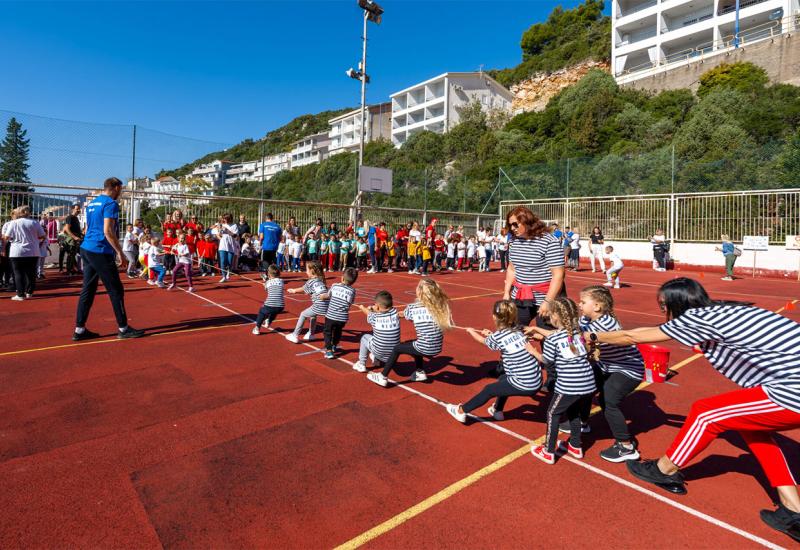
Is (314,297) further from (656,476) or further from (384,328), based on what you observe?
(656,476)

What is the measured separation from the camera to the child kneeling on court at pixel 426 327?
203 inches

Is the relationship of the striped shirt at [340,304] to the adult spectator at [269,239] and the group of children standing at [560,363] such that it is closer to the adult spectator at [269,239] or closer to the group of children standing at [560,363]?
the group of children standing at [560,363]

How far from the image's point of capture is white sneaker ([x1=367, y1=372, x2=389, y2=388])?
201 inches

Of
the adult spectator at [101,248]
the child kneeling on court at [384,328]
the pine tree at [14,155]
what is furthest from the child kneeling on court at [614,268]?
the pine tree at [14,155]

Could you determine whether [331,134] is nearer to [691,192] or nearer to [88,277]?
[691,192]

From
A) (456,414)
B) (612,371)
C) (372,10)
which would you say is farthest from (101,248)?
(372,10)

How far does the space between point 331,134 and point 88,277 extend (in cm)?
8225

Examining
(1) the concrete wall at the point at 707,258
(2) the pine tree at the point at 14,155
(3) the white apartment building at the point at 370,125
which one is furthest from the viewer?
(3) the white apartment building at the point at 370,125

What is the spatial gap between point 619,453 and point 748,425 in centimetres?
100

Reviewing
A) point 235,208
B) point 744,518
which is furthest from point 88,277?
point 235,208

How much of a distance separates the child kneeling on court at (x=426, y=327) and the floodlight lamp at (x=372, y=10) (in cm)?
1924

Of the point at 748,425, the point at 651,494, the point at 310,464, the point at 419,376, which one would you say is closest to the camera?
the point at 748,425

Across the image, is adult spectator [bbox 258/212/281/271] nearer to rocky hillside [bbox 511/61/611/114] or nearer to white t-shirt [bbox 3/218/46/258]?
white t-shirt [bbox 3/218/46/258]

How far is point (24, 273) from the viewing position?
951 cm
